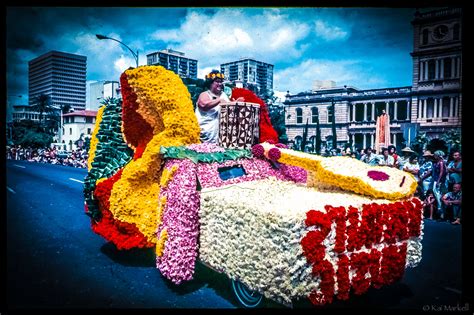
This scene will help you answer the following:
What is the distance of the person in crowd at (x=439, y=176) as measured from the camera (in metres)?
7.83

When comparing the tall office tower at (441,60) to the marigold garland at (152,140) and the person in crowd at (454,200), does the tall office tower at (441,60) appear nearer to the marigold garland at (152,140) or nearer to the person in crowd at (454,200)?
the person in crowd at (454,200)

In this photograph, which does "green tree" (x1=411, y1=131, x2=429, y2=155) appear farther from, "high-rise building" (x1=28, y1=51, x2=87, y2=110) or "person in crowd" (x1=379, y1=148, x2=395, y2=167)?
"high-rise building" (x1=28, y1=51, x2=87, y2=110)

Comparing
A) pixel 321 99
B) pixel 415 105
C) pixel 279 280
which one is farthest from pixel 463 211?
pixel 321 99

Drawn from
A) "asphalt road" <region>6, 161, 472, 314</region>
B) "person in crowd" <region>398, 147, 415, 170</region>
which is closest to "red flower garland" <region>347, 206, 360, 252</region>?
"asphalt road" <region>6, 161, 472, 314</region>

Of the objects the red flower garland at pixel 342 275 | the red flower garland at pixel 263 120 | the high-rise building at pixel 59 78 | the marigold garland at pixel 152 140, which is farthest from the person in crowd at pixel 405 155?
the high-rise building at pixel 59 78

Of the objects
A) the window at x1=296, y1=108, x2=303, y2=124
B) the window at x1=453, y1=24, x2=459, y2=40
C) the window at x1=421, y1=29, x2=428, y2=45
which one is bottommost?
the window at x1=453, y1=24, x2=459, y2=40

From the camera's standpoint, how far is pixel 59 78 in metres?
6.51

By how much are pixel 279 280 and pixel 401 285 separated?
2362 mm

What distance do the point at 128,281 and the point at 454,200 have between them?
695cm

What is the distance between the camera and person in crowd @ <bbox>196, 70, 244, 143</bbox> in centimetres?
573

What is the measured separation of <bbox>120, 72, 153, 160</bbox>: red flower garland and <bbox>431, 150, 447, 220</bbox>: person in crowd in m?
6.15

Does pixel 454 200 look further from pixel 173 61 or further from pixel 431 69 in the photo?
pixel 173 61

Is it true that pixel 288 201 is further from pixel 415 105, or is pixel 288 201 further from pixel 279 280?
pixel 415 105

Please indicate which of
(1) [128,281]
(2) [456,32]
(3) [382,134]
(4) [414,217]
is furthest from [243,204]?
(3) [382,134]
